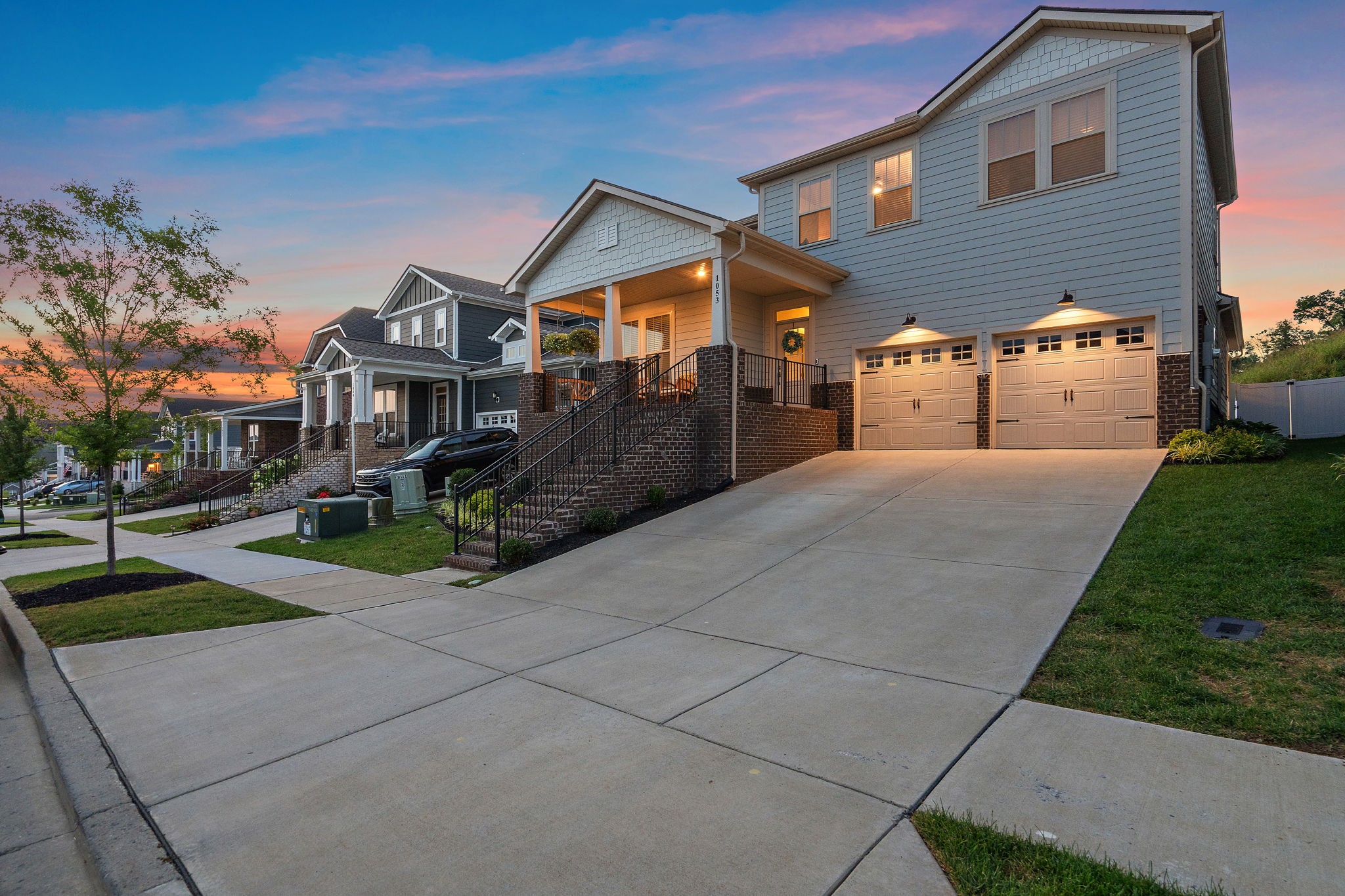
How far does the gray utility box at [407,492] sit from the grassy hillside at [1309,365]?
90.0 ft

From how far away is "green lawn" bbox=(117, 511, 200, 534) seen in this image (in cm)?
1552

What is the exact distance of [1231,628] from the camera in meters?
4.50

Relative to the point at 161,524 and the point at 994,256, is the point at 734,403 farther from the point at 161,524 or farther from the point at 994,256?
the point at 161,524

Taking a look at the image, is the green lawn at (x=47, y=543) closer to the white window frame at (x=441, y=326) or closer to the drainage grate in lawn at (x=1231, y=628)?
the white window frame at (x=441, y=326)

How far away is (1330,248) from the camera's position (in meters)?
20.5

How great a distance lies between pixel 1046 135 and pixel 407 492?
48.4 feet

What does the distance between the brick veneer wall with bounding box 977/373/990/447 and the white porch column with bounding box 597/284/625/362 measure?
24.3ft

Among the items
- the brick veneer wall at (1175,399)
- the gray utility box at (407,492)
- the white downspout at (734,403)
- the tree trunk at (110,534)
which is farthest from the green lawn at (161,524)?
the brick veneer wall at (1175,399)

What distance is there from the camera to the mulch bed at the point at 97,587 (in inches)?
286

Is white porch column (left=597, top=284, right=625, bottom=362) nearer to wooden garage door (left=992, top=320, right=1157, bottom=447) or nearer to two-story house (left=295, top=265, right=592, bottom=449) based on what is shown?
two-story house (left=295, top=265, right=592, bottom=449)

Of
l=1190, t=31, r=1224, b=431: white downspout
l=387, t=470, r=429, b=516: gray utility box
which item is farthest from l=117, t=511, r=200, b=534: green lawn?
l=1190, t=31, r=1224, b=431: white downspout

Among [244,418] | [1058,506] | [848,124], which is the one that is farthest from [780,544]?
[244,418]

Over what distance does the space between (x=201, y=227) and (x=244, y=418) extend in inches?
988

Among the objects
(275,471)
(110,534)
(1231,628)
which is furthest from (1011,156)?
(275,471)
